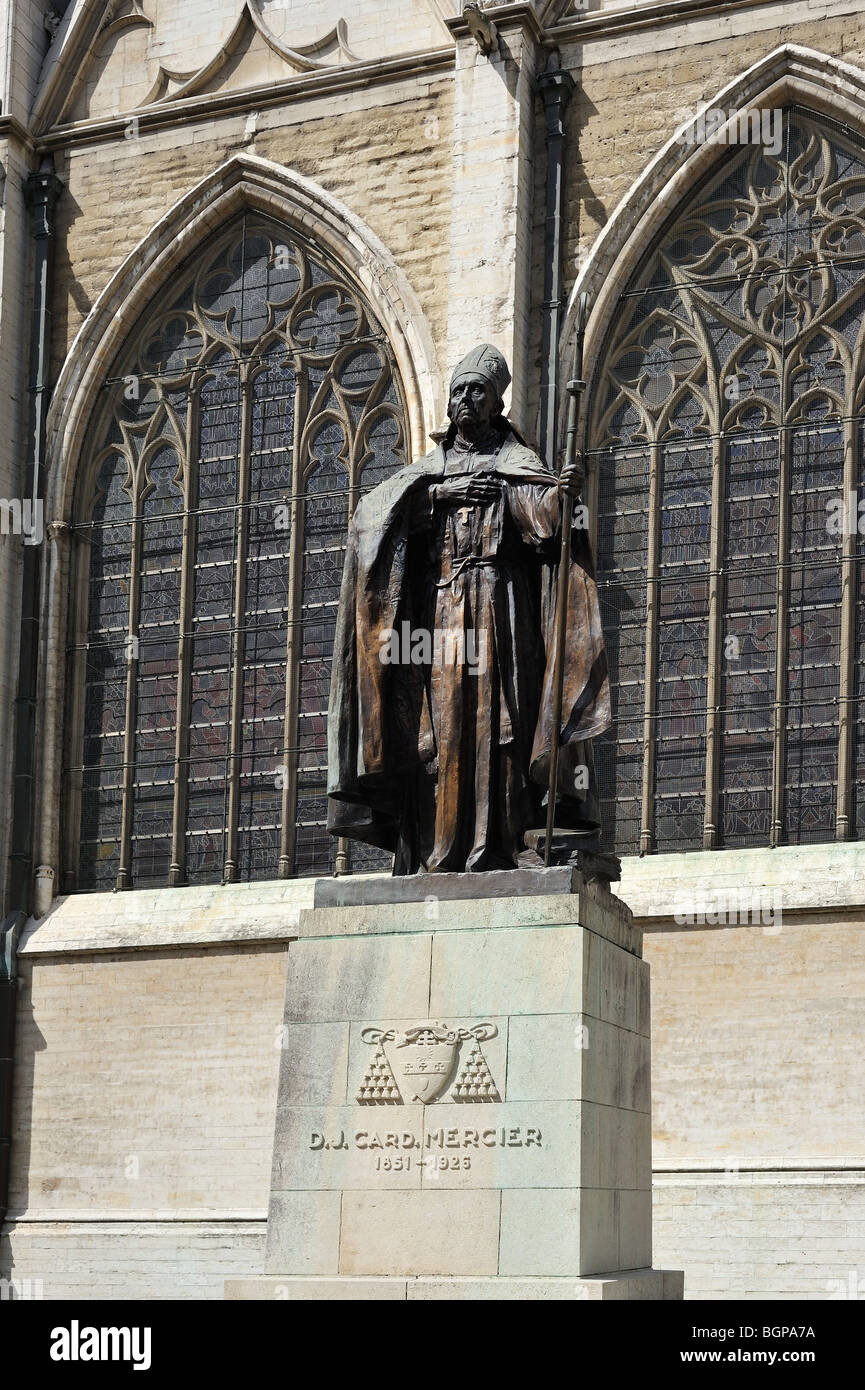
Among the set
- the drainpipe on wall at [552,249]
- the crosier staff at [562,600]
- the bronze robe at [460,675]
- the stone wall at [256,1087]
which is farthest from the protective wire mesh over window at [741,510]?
the crosier staff at [562,600]

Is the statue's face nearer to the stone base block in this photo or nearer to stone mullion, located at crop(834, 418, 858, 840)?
the stone base block

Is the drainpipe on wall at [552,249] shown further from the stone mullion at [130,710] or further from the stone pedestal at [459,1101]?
the stone pedestal at [459,1101]

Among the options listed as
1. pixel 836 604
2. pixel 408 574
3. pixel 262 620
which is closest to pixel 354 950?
pixel 408 574

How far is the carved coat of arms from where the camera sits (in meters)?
6.90

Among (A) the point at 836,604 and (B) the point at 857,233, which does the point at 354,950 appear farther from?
(B) the point at 857,233

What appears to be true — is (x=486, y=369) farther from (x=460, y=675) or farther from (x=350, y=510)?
(x=350, y=510)

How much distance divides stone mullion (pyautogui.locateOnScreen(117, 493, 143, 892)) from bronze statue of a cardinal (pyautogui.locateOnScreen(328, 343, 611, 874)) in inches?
352

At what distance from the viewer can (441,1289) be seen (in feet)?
21.5

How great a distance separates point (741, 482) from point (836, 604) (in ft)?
3.88

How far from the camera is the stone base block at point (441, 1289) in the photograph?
6441mm

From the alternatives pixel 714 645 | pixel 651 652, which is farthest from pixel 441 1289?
pixel 651 652

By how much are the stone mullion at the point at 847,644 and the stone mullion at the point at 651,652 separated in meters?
1.32

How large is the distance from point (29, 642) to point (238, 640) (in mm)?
1782

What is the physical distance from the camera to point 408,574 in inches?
307
